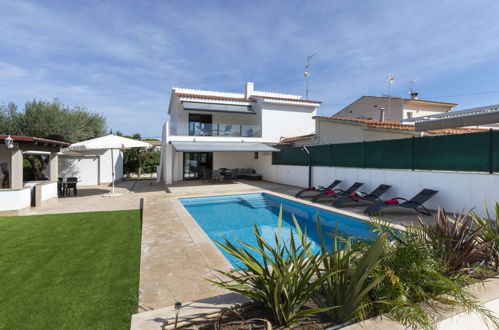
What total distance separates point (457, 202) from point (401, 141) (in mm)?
4370

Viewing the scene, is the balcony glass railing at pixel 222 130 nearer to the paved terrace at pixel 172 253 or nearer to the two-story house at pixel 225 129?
the two-story house at pixel 225 129

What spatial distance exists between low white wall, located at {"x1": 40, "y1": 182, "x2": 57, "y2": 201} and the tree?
950 cm

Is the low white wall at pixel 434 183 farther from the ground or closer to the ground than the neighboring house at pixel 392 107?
closer to the ground

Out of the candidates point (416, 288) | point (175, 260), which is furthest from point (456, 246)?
point (175, 260)

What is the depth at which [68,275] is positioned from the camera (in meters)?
6.02

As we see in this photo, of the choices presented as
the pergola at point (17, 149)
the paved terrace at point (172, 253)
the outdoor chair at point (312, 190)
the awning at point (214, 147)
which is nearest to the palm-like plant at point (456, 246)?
the paved terrace at point (172, 253)

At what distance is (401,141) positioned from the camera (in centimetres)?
1463

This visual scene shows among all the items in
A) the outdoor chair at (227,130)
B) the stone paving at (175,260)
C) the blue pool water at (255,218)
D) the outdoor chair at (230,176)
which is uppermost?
the outdoor chair at (227,130)

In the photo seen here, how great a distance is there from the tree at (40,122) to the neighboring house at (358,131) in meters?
25.7

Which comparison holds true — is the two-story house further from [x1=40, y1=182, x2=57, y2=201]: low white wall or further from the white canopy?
[x1=40, y1=182, x2=57, y2=201]: low white wall

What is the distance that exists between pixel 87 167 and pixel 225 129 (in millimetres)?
15331

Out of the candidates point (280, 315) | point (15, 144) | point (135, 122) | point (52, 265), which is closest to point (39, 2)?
point (15, 144)

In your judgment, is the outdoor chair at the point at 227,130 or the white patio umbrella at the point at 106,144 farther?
the outdoor chair at the point at 227,130

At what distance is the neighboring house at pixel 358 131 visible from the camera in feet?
59.7
